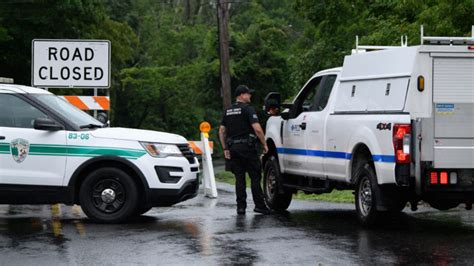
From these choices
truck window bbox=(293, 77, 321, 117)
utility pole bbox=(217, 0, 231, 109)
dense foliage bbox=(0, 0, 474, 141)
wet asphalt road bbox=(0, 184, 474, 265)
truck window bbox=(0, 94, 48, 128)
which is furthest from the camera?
utility pole bbox=(217, 0, 231, 109)

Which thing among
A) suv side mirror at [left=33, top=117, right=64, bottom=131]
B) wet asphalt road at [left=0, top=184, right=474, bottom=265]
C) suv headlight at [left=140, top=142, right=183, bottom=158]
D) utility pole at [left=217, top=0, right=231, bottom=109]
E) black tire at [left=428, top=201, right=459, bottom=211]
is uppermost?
utility pole at [left=217, top=0, right=231, bottom=109]

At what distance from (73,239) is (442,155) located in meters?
4.34

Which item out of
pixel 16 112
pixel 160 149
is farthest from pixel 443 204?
pixel 16 112

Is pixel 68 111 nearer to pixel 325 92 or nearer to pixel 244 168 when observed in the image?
pixel 244 168

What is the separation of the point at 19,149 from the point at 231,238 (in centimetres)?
319

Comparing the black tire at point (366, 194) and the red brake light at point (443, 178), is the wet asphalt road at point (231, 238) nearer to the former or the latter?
the black tire at point (366, 194)

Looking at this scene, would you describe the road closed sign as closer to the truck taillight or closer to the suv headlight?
the suv headlight

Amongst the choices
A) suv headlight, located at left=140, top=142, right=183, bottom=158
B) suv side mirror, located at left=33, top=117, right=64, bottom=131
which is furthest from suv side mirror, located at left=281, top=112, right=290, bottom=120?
suv side mirror, located at left=33, top=117, right=64, bottom=131

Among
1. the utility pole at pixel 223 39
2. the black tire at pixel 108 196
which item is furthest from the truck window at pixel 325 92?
the utility pole at pixel 223 39

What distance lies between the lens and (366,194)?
12.0m

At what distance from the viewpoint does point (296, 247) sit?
10195 millimetres

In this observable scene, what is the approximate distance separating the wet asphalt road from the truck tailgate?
0.95m

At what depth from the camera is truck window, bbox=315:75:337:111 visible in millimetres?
13609

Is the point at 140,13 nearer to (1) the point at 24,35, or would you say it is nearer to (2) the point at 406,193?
(1) the point at 24,35
